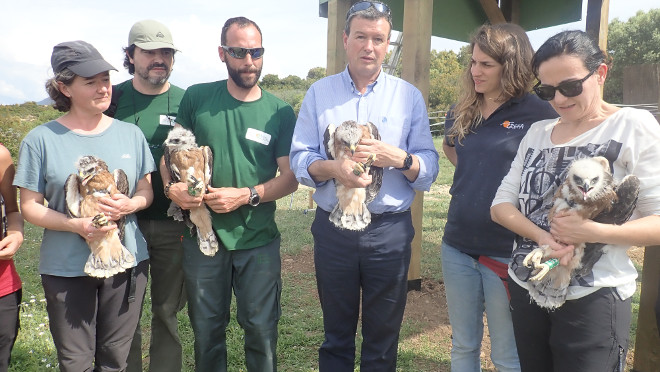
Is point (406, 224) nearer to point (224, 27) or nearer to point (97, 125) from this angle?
point (224, 27)

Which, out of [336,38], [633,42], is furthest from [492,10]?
[633,42]

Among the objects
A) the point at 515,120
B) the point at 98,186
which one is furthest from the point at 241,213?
the point at 515,120

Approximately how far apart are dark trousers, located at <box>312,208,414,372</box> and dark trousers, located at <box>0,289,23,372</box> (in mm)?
1845

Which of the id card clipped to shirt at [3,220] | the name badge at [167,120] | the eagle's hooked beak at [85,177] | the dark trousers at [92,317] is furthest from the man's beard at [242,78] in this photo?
the id card clipped to shirt at [3,220]

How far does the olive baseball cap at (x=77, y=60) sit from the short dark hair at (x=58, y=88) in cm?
3

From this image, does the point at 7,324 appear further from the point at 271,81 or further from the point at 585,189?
the point at 271,81

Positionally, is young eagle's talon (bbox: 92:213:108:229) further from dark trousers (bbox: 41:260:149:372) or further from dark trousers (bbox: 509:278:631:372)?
dark trousers (bbox: 509:278:631:372)

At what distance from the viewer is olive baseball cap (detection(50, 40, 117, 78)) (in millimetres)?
2691

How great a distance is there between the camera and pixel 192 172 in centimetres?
288

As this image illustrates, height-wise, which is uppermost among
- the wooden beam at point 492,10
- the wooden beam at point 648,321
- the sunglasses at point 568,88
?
the wooden beam at point 492,10

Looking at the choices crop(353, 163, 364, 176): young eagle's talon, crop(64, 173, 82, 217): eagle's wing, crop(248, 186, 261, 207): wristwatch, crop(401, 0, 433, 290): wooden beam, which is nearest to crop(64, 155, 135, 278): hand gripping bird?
crop(64, 173, 82, 217): eagle's wing

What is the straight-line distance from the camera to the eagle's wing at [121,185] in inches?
109

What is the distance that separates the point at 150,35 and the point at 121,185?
4.36 feet

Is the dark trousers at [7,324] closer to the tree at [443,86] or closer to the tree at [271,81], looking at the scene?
the tree at [443,86]
